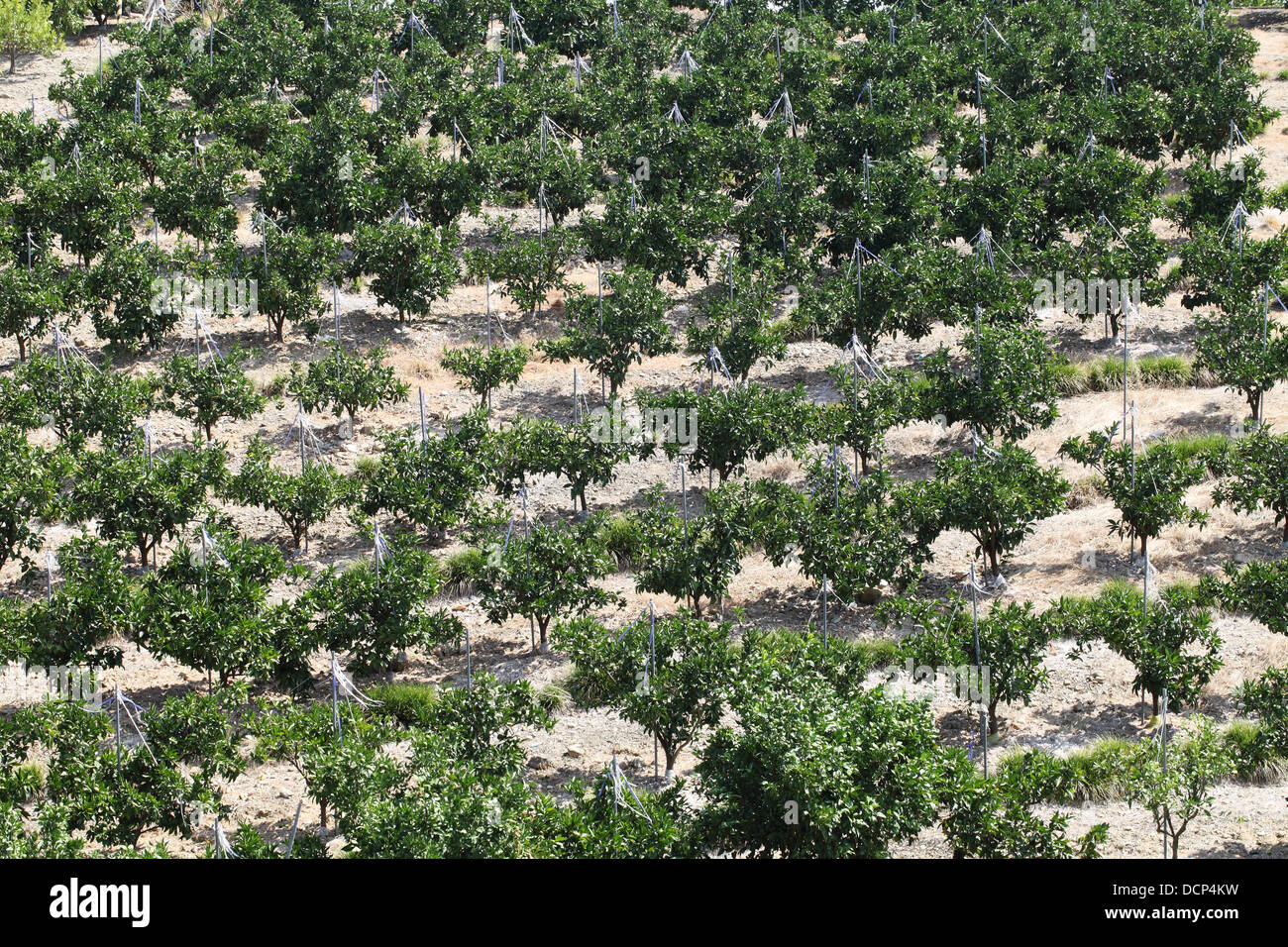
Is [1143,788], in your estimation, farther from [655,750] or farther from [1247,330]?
[1247,330]

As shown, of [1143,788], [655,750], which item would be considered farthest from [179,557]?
[1143,788]

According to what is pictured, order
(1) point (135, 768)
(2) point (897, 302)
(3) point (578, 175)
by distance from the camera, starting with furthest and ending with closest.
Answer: (3) point (578, 175) → (2) point (897, 302) → (1) point (135, 768)

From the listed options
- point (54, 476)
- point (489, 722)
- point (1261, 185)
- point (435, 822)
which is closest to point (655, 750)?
point (489, 722)

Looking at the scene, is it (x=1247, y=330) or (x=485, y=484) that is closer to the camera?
(x=485, y=484)

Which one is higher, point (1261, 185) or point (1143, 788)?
point (1261, 185)
